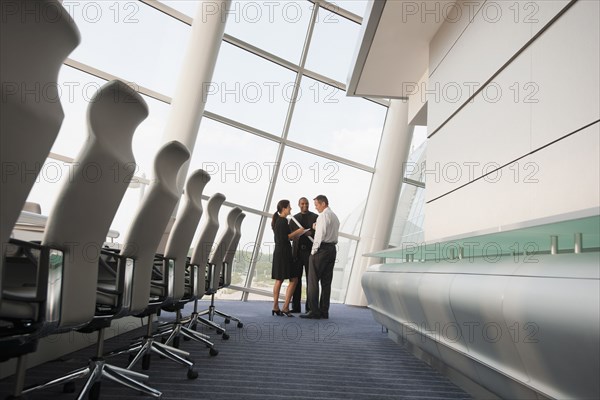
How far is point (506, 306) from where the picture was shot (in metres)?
1.60

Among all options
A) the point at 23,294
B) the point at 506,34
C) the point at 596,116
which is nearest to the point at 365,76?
the point at 506,34

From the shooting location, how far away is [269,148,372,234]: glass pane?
8625mm

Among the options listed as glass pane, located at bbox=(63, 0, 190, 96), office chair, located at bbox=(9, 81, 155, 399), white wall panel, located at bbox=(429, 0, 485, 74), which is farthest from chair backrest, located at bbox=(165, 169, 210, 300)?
glass pane, located at bbox=(63, 0, 190, 96)

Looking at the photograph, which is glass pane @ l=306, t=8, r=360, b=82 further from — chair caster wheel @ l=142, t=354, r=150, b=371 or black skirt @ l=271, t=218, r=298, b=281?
chair caster wheel @ l=142, t=354, r=150, b=371

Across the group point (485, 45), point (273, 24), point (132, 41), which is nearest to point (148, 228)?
point (485, 45)

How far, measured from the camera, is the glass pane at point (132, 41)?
24.0 ft

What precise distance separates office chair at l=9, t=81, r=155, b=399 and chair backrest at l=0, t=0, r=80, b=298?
428mm

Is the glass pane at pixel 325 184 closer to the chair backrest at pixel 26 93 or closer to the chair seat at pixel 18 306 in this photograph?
the chair seat at pixel 18 306

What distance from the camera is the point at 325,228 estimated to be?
6195 millimetres

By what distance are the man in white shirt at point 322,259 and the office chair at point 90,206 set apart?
427 centimetres

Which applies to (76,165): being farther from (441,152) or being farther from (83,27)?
(83,27)

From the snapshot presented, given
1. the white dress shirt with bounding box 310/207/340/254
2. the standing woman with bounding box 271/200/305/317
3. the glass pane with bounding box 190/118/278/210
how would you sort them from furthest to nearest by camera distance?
the glass pane with bounding box 190/118/278/210
the standing woman with bounding box 271/200/305/317
the white dress shirt with bounding box 310/207/340/254

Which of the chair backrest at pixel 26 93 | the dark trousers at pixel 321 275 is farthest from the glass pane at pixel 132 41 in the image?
the chair backrest at pixel 26 93

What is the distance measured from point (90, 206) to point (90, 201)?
2 centimetres
